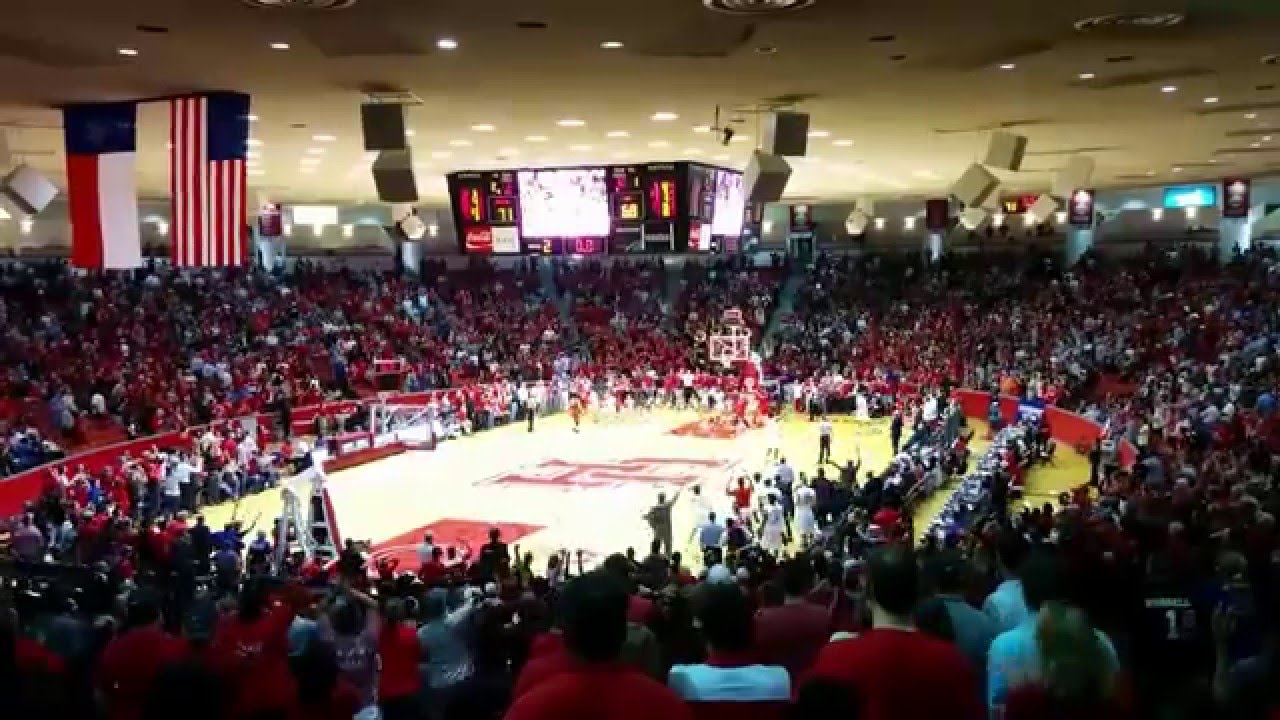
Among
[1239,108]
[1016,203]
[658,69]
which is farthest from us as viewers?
[1016,203]

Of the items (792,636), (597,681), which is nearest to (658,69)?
(792,636)

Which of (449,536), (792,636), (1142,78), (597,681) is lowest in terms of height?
(449,536)

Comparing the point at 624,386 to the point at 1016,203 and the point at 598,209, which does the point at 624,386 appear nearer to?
the point at 598,209

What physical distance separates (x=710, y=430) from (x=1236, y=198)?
886 inches

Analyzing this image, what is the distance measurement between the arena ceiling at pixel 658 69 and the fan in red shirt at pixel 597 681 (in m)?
8.61

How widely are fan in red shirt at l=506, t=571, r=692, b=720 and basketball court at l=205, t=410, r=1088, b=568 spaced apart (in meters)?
14.3

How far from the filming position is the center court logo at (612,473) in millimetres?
24859

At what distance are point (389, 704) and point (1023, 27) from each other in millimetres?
9829

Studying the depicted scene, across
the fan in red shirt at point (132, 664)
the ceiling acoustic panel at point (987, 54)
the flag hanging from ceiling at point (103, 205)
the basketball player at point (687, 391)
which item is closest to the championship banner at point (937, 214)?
the basketball player at point (687, 391)

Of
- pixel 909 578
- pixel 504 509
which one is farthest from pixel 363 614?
pixel 504 509

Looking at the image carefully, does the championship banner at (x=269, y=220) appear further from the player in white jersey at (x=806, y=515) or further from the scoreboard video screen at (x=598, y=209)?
the player in white jersey at (x=806, y=515)

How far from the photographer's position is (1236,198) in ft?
136

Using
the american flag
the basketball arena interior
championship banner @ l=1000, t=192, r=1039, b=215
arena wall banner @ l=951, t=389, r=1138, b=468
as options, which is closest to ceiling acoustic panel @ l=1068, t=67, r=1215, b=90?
the basketball arena interior

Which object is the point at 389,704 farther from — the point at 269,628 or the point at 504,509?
the point at 504,509
